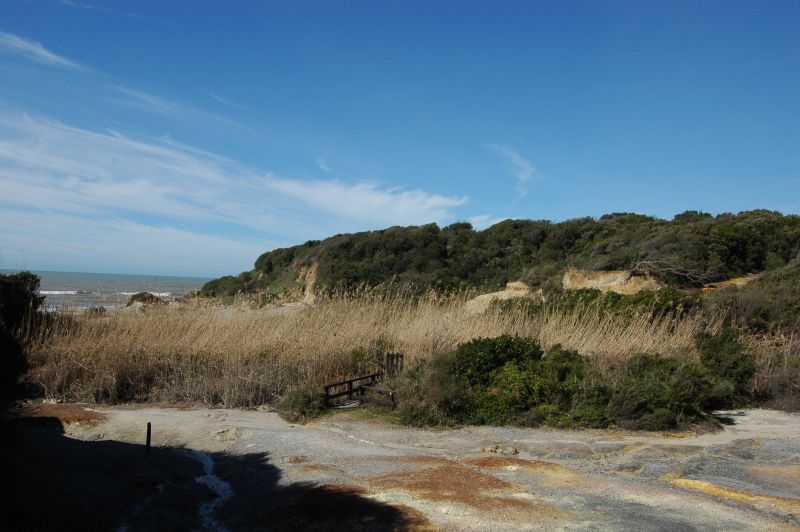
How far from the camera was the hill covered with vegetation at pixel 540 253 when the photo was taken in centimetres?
2316

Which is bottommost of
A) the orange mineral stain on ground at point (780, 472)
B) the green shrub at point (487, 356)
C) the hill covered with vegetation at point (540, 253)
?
the orange mineral stain on ground at point (780, 472)

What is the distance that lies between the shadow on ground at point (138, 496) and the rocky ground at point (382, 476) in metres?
0.02

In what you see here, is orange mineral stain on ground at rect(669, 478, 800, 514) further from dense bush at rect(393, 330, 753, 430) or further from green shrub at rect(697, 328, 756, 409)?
green shrub at rect(697, 328, 756, 409)

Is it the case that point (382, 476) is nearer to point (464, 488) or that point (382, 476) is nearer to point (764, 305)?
point (464, 488)

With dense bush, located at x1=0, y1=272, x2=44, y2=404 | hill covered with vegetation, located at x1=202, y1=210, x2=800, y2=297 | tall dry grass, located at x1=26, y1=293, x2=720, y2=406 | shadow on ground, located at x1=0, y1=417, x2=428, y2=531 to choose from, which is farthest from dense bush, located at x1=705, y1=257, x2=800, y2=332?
dense bush, located at x1=0, y1=272, x2=44, y2=404

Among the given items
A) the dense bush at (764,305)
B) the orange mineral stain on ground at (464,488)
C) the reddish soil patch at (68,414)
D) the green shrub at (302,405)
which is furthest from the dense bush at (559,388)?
the reddish soil patch at (68,414)

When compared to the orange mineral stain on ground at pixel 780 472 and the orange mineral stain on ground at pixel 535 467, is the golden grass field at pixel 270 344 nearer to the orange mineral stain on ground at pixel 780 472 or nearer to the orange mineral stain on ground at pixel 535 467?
the orange mineral stain on ground at pixel 780 472

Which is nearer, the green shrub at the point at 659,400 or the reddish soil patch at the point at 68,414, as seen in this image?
the reddish soil patch at the point at 68,414

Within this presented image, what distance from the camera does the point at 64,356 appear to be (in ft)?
39.8

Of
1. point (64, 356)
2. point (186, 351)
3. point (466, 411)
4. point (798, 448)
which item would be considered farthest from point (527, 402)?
point (64, 356)

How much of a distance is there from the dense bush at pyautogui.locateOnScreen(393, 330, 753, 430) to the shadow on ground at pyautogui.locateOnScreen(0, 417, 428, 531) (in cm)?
391

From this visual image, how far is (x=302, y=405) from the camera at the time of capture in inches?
438

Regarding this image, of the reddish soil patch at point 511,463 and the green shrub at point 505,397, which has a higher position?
the green shrub at point 505,397

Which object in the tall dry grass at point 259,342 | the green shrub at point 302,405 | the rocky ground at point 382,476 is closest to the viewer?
the rocky ground at point 382,476
